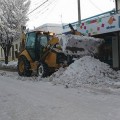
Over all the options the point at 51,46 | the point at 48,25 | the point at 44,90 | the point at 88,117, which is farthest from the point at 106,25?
the point at 48,25

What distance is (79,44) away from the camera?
17.6 m

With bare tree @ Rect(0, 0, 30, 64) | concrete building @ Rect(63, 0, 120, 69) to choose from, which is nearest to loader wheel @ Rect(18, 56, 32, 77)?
concrete building @ Rect(63, 0, 120, 69)

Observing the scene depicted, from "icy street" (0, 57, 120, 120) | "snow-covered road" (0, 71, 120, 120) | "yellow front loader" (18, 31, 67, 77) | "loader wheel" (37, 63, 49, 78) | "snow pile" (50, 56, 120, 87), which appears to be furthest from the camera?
"loader wheel" (37, 63, 49, 78)

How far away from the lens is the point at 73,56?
17.8 metres

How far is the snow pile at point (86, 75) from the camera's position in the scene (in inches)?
574

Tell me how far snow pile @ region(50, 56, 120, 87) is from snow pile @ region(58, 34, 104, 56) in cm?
74

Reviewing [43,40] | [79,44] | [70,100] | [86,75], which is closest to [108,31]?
[79,44]

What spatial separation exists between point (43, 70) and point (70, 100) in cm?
784

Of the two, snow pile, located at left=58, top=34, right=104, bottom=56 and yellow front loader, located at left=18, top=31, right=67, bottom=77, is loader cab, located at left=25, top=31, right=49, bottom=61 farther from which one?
snow pile, located at left=58, top=34, right=104, bottom=56

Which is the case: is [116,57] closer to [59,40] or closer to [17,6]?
[59,40]

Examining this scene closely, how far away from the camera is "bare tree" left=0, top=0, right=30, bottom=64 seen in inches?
1529

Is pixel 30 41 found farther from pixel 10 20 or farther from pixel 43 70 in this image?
pixel 10 20

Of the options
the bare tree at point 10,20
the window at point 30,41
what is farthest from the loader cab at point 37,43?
the bare tree at point 10,20

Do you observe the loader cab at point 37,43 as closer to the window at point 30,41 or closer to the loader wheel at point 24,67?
the window at point 30,41
